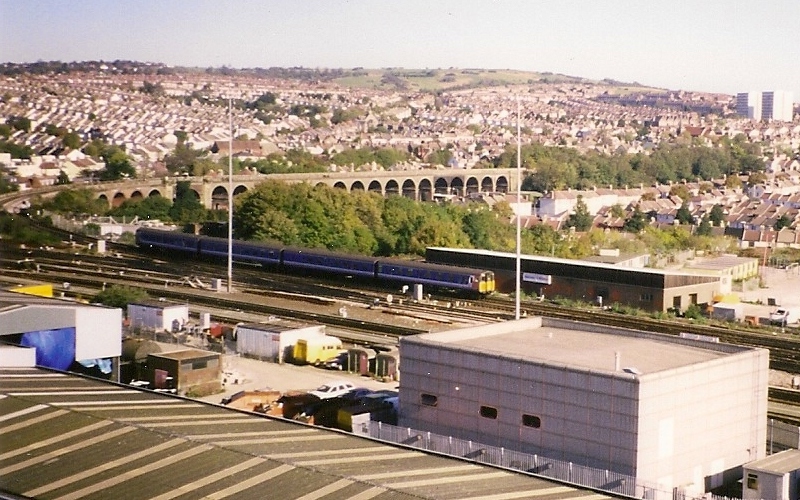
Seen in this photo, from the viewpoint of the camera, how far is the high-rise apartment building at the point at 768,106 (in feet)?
314

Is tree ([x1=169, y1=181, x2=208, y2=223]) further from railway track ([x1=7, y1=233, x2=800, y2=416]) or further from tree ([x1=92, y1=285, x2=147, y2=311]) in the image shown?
tree ([x1=92, y1=285, x2=147, y2=311])

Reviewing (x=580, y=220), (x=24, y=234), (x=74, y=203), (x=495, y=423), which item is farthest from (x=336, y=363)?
(x=580, y=220)

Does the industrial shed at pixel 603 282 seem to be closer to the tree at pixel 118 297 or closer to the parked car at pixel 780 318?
the parked car at pixel 780 318

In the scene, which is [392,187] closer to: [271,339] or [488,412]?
[271,339]

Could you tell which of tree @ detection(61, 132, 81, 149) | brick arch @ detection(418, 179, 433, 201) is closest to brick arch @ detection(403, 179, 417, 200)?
brick arch @ detection(418, 179, 433, 201)

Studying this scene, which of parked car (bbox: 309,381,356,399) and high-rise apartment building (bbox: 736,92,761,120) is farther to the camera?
high-rise apartment building (bbox: 736,92,761,120)

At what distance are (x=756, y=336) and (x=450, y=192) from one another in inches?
1296

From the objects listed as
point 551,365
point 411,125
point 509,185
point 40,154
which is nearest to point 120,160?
point 40,154

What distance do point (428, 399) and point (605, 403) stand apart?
1.57 metres

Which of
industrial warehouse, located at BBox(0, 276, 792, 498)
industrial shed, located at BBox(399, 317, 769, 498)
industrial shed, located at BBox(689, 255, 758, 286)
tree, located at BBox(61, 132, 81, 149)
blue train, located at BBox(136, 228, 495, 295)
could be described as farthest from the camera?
tree, located at BBox(61, 132, 81, 149)

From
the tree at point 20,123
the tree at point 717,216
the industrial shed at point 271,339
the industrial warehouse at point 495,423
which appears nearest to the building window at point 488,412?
the industrial warehouse at point 495,423

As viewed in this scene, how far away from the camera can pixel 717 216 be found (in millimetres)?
33406

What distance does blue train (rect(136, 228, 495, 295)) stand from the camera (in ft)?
60.1

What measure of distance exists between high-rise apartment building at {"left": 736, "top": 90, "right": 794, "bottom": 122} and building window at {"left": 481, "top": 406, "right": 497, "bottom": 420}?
3536 inches
